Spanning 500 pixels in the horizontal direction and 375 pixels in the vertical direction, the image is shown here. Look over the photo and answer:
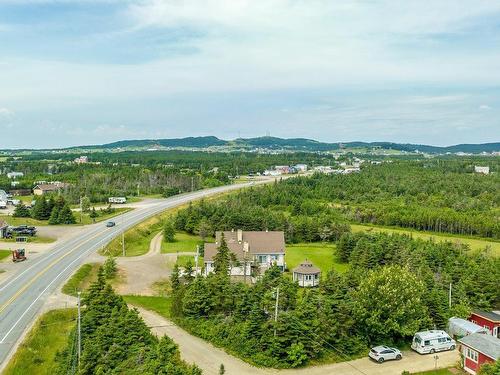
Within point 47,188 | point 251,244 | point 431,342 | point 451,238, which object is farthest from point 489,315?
point 47,188

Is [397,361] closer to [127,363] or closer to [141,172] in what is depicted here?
[127,363]

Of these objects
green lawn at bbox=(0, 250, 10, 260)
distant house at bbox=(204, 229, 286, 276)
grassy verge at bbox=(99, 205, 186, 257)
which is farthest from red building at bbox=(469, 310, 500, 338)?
green lawn at bbox=(0, 250, 10, 260)

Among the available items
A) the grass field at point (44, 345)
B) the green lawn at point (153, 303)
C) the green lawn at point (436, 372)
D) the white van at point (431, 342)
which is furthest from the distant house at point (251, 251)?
the green lawn at point (436, 372)

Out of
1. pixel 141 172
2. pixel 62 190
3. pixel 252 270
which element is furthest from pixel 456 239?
pixel 141 172

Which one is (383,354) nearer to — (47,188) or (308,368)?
(308,368)

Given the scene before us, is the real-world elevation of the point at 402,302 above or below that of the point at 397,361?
above

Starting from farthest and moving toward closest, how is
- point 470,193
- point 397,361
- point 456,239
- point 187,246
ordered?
point 470,193, point 456,239, point 187,246, point 397,361
